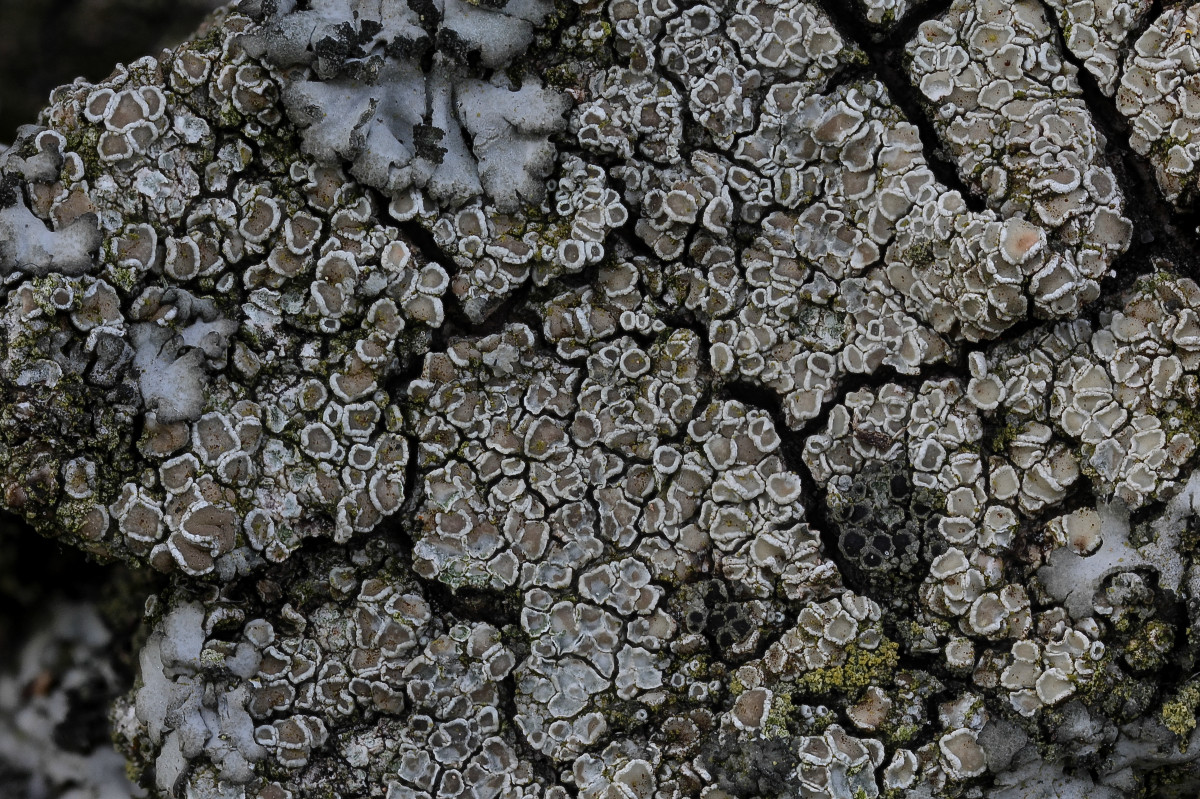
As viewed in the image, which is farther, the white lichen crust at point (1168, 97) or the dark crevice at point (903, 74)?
the dark crevice at point (903, 74)

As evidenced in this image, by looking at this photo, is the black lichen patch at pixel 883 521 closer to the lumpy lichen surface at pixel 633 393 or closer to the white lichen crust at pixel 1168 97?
the lumpy lichen surface at pixel 633 393

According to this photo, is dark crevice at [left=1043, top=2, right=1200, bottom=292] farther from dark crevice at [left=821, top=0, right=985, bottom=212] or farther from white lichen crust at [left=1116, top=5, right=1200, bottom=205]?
dark crevice at [left=821, top=0, right=985, bottom=212]

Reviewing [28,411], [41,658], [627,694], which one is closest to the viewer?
[28,411]

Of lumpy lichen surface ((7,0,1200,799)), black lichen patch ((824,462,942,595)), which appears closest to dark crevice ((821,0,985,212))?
lumpy lichen surface ((7,0,1200,799))

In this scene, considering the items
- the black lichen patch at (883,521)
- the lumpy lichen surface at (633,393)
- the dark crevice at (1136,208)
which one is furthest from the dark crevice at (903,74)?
the black lichen patch at (883,521)

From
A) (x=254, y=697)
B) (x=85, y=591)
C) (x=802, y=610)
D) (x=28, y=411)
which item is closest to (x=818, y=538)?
(x=802, y=610)

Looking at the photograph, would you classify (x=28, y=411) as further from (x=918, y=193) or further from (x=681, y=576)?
(x=918, y=193)

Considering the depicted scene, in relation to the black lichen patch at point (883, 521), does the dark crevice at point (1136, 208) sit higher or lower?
higher

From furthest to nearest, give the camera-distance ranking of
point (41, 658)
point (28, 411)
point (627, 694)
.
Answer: point (41, 658) < point (627, 694) < point (28, 411)
